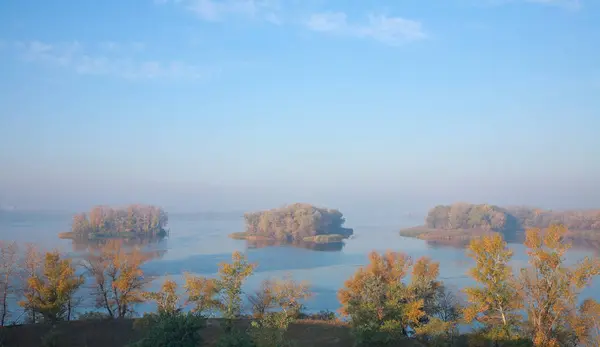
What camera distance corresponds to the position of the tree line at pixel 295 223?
159 ft

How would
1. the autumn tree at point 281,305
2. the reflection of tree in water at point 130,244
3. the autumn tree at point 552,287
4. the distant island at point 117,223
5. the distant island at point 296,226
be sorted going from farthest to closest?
the distant island at point 296,226
the distant island at point 117,223
the reflection of tree in water at point 130,244
the autumn tree at point 281,305
the autumn tree at point 552,287

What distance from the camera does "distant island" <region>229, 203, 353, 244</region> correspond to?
4762 cm

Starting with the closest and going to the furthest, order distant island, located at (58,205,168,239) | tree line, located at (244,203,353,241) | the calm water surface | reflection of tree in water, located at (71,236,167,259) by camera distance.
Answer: the calm water surface
reflection of tree in water, located at (71,236,167,259)
distant island, located at (58,205,168,239)
tree line, located at (244,203,353,241)

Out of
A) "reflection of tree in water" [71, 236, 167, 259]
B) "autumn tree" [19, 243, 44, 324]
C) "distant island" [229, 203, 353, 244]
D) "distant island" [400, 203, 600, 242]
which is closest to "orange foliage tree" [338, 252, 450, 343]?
"autumn tree" [19, 243, 44, 324]

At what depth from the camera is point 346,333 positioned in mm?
13594

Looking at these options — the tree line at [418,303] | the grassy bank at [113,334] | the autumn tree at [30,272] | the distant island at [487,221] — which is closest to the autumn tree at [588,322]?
the tree line at [418,303]

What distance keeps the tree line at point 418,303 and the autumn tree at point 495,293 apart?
0.07 feet

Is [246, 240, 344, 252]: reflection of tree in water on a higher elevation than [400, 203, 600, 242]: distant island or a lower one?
lower

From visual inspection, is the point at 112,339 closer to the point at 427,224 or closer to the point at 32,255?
the point at 32,255

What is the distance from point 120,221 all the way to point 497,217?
35778mm

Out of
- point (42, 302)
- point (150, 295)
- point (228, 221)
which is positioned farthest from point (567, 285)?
point (228, 221)

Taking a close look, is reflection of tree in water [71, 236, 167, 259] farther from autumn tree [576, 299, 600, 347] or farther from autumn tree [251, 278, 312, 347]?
autumn tree [576, 299, 600, 347]

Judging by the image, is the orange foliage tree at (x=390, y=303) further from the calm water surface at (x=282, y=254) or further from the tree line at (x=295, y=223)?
the tree line at (x=295, y=223)

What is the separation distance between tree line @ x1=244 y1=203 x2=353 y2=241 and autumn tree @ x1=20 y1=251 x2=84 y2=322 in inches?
1323
